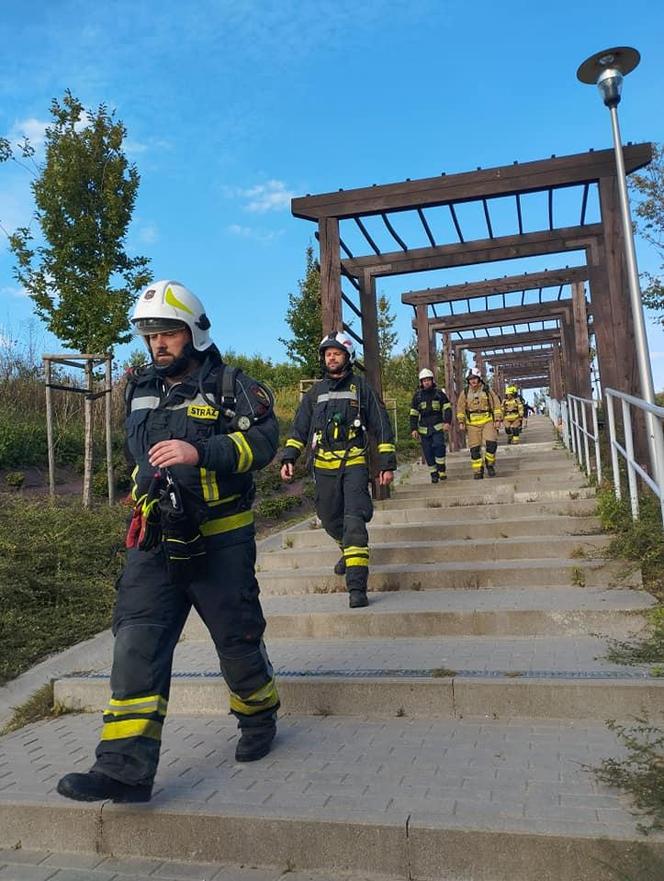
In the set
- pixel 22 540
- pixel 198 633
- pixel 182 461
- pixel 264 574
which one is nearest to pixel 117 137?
pixel 22 540

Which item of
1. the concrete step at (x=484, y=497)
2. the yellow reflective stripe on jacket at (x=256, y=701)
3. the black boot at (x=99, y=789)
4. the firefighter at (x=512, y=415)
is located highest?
the firefighter at (x=512, y=415)

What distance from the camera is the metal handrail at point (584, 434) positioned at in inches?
361

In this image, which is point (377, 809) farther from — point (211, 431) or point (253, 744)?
point (211, 431)

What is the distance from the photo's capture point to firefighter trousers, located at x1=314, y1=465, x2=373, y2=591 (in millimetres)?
5773

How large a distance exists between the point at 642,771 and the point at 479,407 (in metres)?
A: 9.07

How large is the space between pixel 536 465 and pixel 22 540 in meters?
7.70

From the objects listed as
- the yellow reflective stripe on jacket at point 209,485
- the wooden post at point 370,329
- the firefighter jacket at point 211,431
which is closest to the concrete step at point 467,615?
the firefighter jacket at point 211,431

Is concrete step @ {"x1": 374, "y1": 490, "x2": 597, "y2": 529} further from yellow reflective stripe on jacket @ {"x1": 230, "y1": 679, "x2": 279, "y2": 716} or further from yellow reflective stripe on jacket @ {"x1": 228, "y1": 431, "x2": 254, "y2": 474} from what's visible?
yellow reflective stripe on jacket @ {"x1": 228, "y1": 431, "x2": 254, "y2": 474}

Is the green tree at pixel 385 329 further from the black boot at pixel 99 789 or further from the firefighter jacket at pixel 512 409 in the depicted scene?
the black boot at pixel 99 789

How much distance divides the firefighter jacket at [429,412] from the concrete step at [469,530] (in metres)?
3.70

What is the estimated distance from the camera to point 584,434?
10.6 m

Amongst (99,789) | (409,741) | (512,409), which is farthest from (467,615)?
(512,409)

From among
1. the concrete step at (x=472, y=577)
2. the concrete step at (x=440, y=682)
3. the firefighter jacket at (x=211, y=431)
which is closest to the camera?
the firefighter jacket at (x=211, y=431)

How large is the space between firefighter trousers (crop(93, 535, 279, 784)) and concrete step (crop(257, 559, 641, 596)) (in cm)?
300
